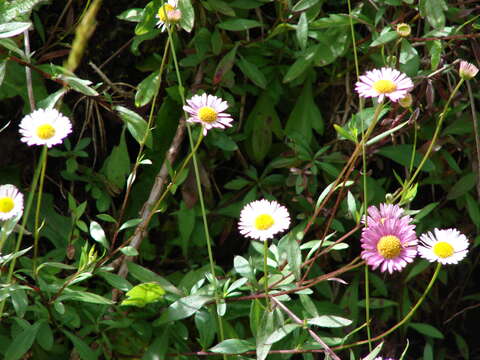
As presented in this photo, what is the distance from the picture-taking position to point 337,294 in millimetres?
1409

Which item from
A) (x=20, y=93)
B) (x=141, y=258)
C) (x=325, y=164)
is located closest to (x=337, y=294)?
(x=325, y=164)

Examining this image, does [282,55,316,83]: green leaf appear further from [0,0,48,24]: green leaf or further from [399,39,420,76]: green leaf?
[0,0,48,24]: green leaf

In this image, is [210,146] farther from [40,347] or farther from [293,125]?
[40,347]

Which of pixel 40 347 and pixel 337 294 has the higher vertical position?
pixel 337 294

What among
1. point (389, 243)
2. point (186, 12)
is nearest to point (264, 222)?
point (389, 243)

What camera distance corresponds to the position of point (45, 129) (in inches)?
36.4

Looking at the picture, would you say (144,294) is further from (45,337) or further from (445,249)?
(445,249)

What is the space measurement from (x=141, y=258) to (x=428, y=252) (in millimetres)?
565

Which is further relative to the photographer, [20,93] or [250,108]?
[250,108]

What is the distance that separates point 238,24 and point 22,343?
0.62 m

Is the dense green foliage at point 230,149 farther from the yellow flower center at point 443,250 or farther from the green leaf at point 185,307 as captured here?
the yellow flower center at point 443,250

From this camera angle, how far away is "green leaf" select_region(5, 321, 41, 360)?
1.01 m

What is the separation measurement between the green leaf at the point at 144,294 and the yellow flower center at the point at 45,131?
28cm

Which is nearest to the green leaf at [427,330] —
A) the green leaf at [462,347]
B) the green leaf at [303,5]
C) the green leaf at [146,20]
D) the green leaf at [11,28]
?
the green leaf at [462,347]
